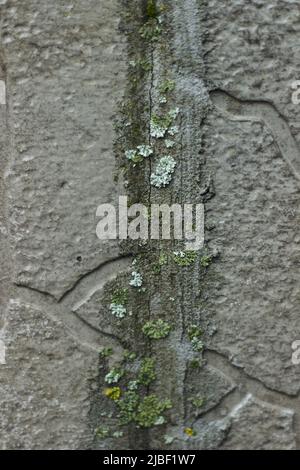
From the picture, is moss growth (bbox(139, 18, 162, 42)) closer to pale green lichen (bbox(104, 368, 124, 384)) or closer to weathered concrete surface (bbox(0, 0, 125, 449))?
weathered concrete surface (bbox(0, 0, 125, 449))

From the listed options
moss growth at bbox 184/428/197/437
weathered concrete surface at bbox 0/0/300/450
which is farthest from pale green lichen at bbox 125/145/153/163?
moss growth at bbox 184/428/197/437

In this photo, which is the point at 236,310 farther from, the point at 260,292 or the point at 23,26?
the point at 23,26

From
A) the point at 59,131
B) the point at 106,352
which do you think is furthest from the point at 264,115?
the point at 106,352

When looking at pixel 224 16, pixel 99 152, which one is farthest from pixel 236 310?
pixel 224 16

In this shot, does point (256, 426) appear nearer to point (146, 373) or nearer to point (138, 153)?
point (146, 373)

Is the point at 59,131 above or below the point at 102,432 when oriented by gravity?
above

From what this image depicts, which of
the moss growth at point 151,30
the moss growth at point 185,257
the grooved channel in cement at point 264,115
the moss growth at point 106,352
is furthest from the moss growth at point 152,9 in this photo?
the moss growth at point 106,352

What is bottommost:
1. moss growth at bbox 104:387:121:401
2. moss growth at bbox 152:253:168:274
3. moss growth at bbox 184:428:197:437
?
moss growth at bbox 184:428:197:437
